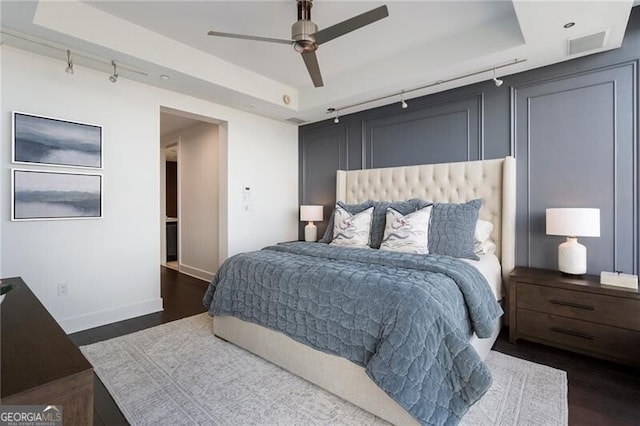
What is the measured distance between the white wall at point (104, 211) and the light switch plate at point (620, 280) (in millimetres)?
3954

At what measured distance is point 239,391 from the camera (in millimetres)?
1958

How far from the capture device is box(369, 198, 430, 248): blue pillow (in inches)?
126

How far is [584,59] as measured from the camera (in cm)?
268

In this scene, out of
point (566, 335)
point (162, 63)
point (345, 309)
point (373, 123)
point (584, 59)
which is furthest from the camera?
point (373, 123)

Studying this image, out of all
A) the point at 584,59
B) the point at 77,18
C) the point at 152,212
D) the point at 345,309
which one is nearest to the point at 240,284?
the point at 345,309

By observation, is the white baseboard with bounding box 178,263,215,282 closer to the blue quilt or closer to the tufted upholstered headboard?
the blue quilt

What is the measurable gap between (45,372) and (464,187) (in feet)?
11.3

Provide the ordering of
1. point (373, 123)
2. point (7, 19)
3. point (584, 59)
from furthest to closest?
point (373, 123) → point (584, 59) → point (7, 19)

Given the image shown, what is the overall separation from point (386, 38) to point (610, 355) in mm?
3174

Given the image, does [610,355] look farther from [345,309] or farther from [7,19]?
[7,19]

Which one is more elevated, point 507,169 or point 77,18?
point 77,18

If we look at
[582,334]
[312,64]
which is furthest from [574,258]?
[312,64]

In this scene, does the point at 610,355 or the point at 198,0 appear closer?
the point at 610,355

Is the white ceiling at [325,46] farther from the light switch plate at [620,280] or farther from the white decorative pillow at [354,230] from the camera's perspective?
the light switch plate at [620,280]
